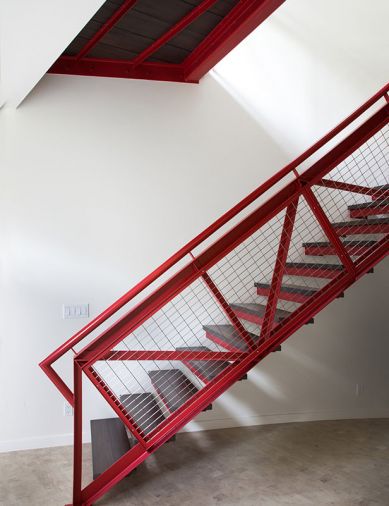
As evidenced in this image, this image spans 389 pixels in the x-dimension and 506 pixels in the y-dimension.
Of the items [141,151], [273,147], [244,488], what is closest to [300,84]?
[273,147]

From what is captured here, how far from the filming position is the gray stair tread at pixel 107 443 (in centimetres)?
385

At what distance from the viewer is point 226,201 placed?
17.5ft

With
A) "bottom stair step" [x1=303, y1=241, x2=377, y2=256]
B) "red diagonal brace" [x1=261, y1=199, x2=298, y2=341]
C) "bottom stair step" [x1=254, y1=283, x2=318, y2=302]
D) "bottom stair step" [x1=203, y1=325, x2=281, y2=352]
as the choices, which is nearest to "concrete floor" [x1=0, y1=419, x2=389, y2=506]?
"bottom stair step" [x1=203, y1=325, x2=281, y2=352]

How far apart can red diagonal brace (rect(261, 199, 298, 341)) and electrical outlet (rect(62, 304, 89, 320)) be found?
1628mm

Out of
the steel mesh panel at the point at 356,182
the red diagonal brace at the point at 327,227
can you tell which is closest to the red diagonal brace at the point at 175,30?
the red diagonal brace at the point at 327,227

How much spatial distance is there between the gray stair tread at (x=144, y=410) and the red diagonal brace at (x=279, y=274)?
0.94 meters

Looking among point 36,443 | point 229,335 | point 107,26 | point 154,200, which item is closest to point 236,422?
point 229,335

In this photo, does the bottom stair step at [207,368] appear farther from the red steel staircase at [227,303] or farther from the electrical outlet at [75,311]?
the electrical outlet at [75,311]

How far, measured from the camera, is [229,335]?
14.5 ft

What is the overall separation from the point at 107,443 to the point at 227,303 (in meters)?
1.35

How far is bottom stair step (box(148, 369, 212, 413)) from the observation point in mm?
4074

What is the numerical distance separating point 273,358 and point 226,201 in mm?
1492

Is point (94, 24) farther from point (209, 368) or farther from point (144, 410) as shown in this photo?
point (144, 410)

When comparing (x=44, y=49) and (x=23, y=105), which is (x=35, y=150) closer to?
(x=23, y=105)
